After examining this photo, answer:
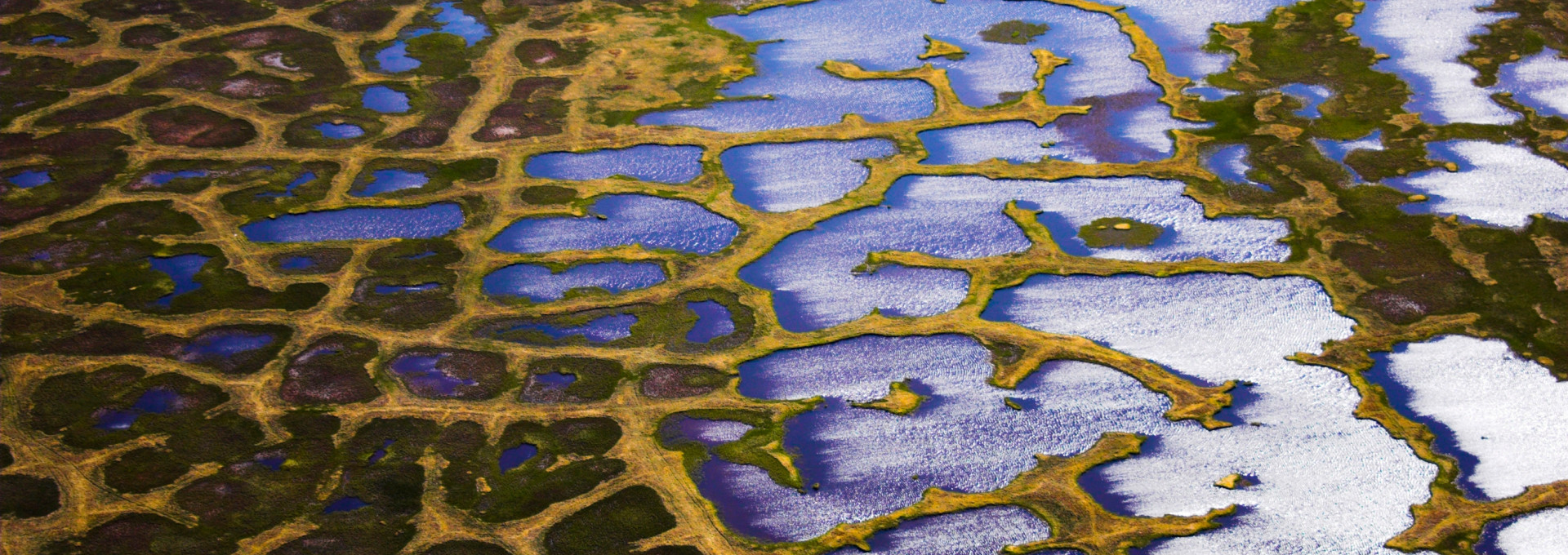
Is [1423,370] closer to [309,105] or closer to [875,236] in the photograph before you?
[875,236]

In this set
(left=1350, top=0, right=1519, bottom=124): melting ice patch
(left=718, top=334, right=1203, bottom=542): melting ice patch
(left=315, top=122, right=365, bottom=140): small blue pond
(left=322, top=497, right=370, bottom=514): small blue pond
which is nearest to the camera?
(left=322, top=497, right=370, bottom=514): small blue pond

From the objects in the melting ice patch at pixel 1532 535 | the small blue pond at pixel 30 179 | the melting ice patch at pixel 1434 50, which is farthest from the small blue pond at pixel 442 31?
the melting ice patch at pixel 1532 535

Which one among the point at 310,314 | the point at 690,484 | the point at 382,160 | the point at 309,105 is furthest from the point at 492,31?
the point at 690,484

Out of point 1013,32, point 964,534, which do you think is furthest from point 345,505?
point 1013,32

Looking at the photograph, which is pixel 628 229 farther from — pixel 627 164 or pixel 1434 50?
pixel 1434 50

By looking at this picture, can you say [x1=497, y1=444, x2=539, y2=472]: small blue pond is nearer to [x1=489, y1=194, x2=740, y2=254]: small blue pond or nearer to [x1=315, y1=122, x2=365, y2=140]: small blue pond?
[x1=489, y1=194, x2=740, y2=254]: small blue pond

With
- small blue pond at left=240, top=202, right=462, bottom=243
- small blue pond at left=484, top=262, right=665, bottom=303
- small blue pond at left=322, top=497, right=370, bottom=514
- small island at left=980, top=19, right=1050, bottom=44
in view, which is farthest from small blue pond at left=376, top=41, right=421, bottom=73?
small blue pond at left=322, top=497, right=370, bottom=514

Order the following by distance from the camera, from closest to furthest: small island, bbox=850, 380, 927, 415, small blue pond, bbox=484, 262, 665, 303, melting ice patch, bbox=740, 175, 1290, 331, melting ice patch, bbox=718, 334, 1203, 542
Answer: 1. melting ice patch, bbox=718, 334, 1203, 542
2. small island, bbox=850, 380, 927, 415
3. melting ice patch, bbox=740, 175, 1290, 331
4. small blue pond, bbox=484, 262, 665, 303
